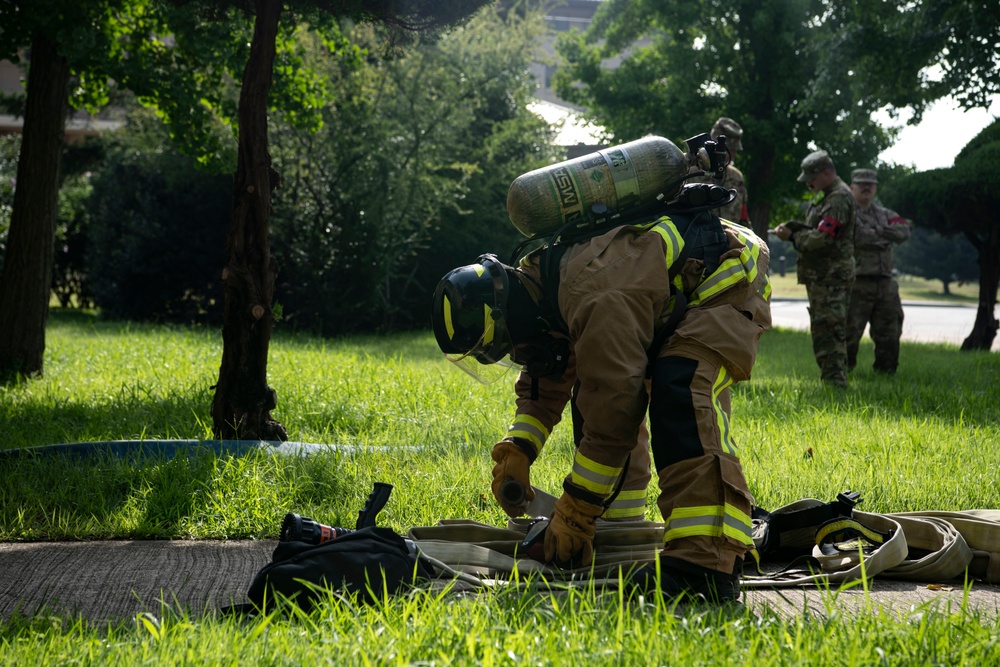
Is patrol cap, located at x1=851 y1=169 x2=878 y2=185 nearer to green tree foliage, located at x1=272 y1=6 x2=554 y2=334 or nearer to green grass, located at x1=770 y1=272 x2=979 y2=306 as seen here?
green tree foliage, located at x1=272 y1=6 x2=554 y2=334

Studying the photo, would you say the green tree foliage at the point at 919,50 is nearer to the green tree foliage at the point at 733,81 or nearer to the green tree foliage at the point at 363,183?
the green tree foliage at the point at 733,81

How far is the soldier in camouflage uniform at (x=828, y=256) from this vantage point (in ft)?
28.6

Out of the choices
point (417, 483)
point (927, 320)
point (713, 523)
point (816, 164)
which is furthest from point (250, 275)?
point (927, 320)

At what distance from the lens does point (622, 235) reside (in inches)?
125

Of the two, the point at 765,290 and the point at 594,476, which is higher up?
the point at 765,290

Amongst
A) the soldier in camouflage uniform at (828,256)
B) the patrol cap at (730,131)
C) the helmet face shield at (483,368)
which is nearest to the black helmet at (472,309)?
the helmet face shield at (483,368)

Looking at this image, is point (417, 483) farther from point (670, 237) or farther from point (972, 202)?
point (972, 202)

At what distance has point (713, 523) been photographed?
2.99 metres

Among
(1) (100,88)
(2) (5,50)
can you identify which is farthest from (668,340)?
(1) (100,88)

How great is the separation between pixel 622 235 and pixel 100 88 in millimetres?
7417

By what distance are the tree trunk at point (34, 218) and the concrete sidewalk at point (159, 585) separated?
16.1ft

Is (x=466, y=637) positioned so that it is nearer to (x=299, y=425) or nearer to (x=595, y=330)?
(x=595, y=330)

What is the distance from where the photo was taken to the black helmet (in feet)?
10.6

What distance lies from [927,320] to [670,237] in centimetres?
2328
